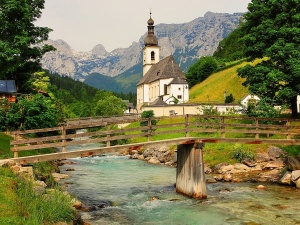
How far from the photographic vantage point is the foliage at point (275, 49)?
30.6 metres

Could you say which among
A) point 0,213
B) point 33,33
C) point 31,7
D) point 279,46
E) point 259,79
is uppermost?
point 31,7

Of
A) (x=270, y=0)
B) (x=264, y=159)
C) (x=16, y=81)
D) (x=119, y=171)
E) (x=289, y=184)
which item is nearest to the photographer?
(x=289, y=184)

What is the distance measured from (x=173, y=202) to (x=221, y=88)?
71632 millimetres

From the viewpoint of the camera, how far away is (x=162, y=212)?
16.6 metres

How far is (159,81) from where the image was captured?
96750mm

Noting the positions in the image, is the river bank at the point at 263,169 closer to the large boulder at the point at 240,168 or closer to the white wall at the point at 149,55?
the large boulder at the point at 240,168

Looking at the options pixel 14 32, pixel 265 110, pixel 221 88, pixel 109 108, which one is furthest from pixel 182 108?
pixel 14 32

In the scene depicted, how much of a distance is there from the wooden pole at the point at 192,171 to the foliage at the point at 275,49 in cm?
1447

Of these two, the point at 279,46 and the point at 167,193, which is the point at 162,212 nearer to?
the point at 167,193

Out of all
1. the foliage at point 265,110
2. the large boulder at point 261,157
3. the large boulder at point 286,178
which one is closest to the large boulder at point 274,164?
the large boulder at point 261,157

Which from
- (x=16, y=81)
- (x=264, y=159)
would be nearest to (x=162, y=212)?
(x=264, y=159)

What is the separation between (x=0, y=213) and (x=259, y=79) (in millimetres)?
28147

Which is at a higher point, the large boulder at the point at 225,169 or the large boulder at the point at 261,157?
the large boulder at the point at 261,157

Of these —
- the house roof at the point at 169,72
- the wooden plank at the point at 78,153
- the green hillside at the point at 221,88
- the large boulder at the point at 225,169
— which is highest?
the house roof at the point at 169,72
